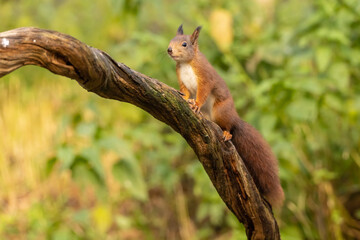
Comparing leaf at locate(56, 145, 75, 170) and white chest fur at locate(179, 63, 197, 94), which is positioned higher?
leaf at locate(56, 145, 75, 170)

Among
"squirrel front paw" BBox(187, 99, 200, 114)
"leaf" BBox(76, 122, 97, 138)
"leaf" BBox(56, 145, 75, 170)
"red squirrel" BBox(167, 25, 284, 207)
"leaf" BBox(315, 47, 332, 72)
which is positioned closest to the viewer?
"squirrel front paw" BBox(187, 99, 200, 114)

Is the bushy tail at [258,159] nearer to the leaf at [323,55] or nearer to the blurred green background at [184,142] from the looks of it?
the blurred green background at [184,142]

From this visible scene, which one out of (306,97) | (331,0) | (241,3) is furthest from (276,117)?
(241,3)

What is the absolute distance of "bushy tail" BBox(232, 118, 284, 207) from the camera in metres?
1.88

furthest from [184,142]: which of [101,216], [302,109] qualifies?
[302,109]

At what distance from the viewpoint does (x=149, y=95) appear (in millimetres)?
1549

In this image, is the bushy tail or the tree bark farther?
the bushy tail

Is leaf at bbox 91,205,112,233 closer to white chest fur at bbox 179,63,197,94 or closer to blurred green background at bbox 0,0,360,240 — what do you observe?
blurred green background at bbox 0,0,360,240

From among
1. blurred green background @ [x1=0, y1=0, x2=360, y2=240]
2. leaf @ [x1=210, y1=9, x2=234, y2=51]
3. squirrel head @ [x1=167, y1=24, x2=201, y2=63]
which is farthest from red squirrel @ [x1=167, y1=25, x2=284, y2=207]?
leaf @ [x1=210, y1=9, x2=234, y2=51]

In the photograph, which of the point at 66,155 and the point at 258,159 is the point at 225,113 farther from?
the point at 66,155

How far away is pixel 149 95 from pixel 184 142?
94.5 inches

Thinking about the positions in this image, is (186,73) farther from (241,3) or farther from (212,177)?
(241,3)

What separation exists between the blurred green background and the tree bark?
954 millimetres

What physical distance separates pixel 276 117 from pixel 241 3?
1921mm
